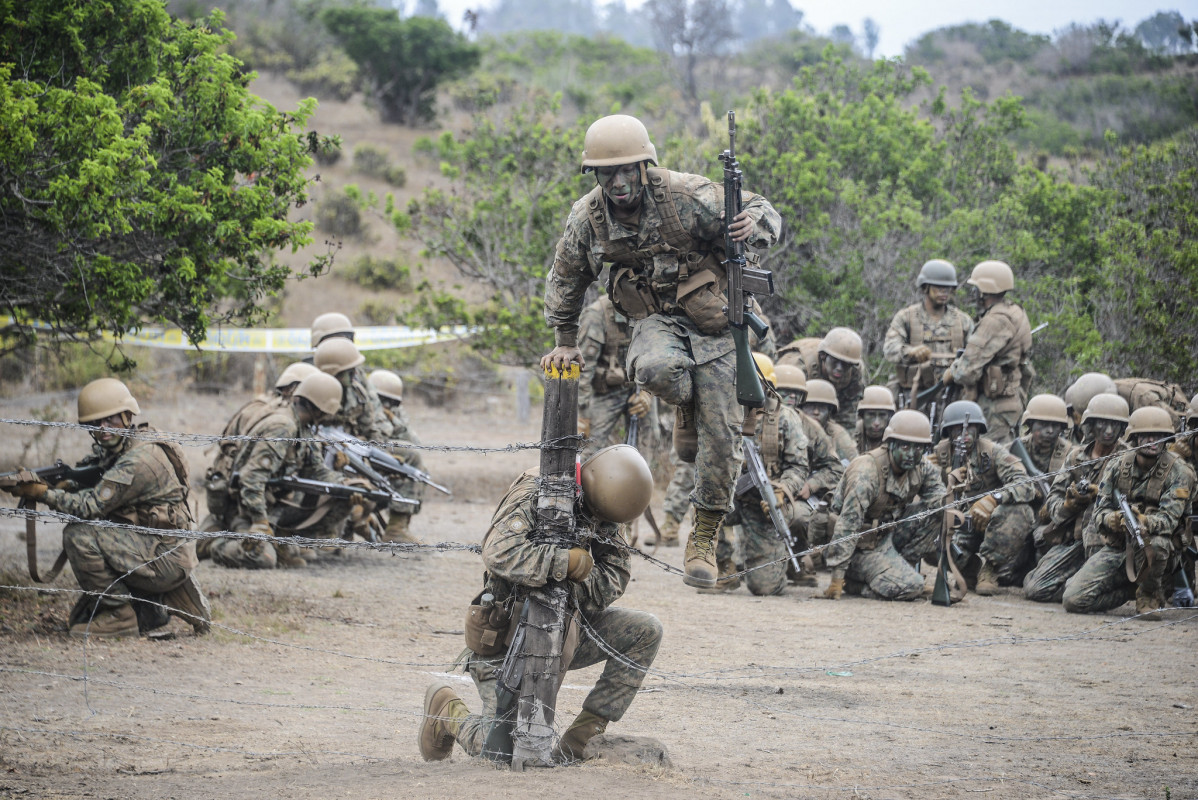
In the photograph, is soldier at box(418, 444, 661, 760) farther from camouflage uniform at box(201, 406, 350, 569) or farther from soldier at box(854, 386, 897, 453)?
soldier at box(854, 386, 897, 453)

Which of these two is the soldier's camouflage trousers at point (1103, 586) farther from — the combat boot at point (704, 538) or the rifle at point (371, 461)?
the rifle at point (371, 461)

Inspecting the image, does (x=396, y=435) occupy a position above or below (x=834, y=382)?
below

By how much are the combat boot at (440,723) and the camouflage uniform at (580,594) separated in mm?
74

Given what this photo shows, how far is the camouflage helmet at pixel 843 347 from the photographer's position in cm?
1173

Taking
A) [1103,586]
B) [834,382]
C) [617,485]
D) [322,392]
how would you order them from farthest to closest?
[834,382], [322,392], [1103,586], [617,485]

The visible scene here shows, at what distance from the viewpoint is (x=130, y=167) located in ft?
26.6

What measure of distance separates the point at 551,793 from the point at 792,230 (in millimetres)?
13370

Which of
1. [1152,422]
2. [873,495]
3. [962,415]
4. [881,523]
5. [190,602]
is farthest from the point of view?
[962,415]

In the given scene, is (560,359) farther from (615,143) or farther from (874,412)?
(874,412)

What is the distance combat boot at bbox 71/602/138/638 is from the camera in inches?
318

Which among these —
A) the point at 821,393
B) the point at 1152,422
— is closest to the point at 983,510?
the point at 1152,422

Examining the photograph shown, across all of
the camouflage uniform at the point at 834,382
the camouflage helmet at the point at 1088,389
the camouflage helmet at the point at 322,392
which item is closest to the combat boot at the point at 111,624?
the camouflage helmet at the point at 322,392

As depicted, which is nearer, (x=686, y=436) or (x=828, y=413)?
(x=686, y=436)

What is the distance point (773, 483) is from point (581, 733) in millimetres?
4895
